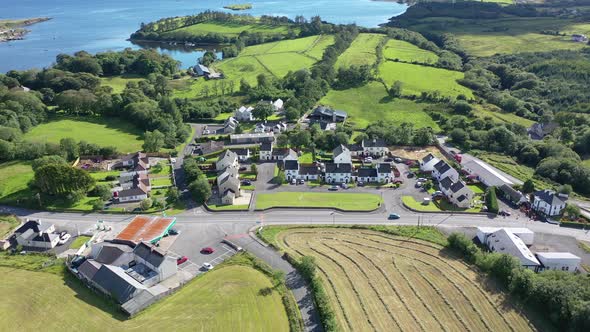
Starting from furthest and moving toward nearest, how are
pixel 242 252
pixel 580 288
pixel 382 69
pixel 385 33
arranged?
pixel 385 33, pixel 382 69, pixel 242 252, pixel 580 288

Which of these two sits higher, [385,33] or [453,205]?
[385,33]

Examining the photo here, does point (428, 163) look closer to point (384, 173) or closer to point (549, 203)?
point (384, 173)

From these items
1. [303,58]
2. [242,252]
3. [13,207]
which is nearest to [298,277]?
[242,252]

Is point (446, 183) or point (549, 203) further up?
point (446, 183)

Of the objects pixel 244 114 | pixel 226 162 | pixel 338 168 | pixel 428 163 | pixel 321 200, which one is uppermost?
pixel 244 114

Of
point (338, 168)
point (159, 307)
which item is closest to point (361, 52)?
point (338, 168)

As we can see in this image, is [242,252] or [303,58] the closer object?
[242,252]

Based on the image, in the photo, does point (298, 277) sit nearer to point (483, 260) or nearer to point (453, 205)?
point (483, 260)

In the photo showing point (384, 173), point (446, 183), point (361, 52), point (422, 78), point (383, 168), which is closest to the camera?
point (446, 183)
